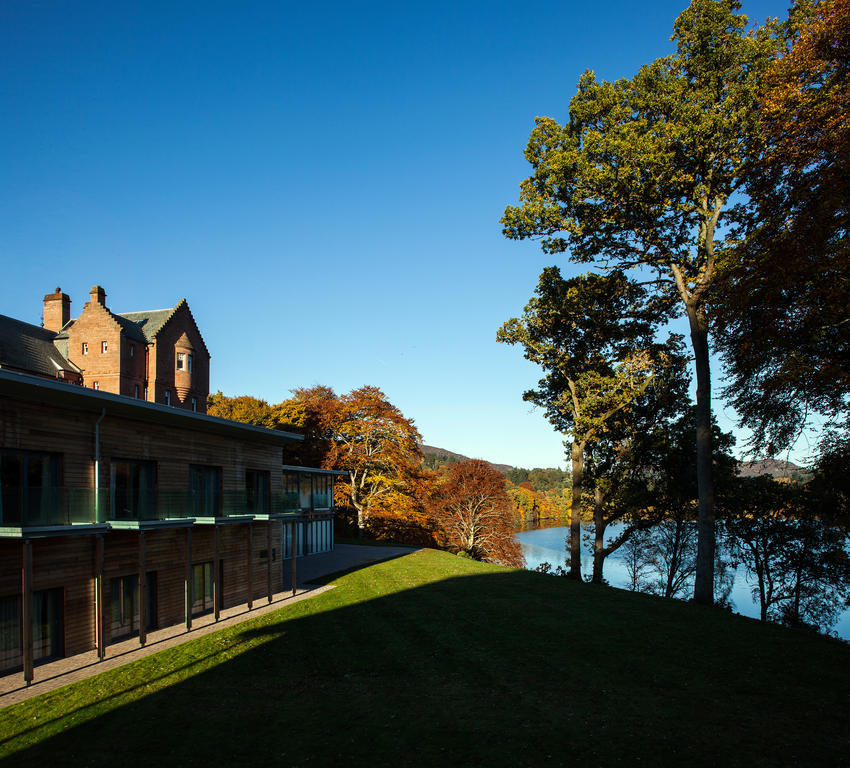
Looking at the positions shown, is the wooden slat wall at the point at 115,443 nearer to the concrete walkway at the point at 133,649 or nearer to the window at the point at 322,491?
the concrete walkway at the point at 133,649

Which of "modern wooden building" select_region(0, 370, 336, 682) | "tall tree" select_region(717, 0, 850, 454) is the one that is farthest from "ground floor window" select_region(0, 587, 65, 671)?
A: "tall tree" select_region(717, 0, 850, 454)

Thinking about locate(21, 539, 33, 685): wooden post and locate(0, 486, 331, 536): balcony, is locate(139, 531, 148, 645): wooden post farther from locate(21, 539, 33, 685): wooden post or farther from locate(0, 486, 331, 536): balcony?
locate(21, 539, 33, 685): wooden post

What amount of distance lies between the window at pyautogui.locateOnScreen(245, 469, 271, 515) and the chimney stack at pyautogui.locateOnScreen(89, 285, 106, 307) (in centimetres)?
2837

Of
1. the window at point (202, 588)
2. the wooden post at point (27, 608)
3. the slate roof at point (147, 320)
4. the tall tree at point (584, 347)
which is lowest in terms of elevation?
the window at point (202, 588)

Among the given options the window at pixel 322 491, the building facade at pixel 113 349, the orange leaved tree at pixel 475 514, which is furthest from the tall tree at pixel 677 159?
the building facade at pixel 113 349

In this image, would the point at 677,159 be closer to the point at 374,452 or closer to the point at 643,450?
the point at 643,450

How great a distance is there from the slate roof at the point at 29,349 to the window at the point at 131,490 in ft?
83.4

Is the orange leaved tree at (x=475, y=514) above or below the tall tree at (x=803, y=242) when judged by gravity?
below

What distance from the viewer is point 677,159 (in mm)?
17516

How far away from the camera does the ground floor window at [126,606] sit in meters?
14.0

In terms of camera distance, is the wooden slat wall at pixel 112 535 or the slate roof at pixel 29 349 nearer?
the wooden slat wall at pixel 112 535

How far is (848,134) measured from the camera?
11094 mm

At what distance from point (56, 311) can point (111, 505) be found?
126 ft

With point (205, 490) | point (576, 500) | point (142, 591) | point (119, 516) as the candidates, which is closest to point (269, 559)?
point (205, 490)
